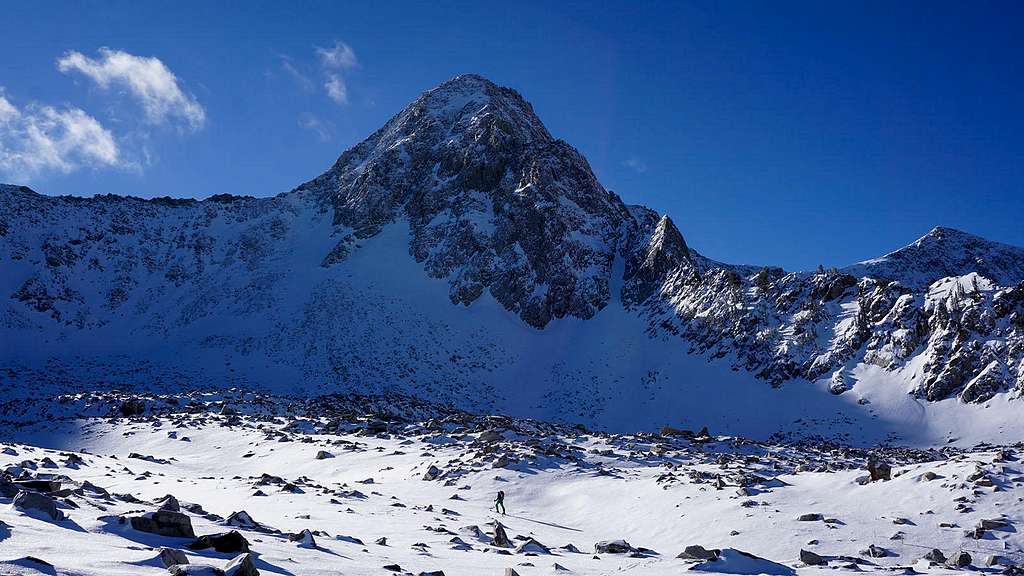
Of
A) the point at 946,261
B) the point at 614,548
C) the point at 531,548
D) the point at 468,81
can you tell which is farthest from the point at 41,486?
the point at 946,261

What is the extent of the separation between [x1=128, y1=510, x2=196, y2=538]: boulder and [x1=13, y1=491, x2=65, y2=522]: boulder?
40.1 inches

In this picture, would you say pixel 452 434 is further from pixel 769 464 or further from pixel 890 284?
pixel 890 284

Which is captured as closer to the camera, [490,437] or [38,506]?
[38,506]

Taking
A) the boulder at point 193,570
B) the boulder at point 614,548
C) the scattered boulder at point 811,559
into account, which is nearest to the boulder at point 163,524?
the boulder at point 193,570

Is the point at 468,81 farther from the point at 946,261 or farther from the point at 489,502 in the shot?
the point at 489,502

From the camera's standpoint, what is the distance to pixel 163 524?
27.3ft

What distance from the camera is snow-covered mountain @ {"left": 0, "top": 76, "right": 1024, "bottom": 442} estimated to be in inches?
1817

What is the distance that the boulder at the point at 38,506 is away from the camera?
825cm

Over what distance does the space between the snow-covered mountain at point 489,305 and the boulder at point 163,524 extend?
141 ft

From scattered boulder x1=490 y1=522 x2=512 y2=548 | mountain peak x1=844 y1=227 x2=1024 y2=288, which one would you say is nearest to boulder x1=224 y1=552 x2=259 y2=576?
scattered boulder x1=490 y1=522 x2=512 y2=548

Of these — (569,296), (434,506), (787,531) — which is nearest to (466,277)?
(569,296)

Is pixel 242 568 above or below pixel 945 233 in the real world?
below

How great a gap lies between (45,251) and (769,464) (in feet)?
257

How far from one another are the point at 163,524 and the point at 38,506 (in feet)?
5.62
